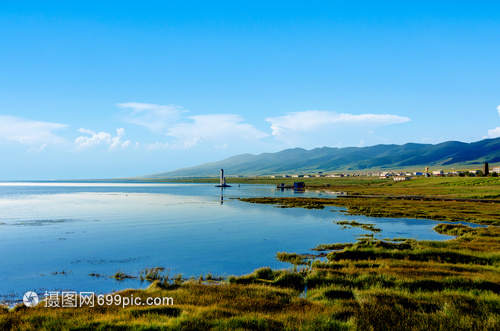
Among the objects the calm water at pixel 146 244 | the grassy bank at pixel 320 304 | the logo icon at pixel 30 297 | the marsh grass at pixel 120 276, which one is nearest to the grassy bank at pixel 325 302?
the grassy bank at pixel 320 304

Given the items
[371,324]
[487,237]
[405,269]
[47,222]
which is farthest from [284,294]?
[47,222]

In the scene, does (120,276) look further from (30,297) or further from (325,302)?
(325,302)

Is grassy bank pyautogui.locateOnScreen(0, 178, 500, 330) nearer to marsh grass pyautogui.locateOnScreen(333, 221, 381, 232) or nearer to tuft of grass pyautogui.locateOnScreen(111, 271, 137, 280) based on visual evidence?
tuft of grass pyautogui.locateOnScreen(111, 271, 137, 280)

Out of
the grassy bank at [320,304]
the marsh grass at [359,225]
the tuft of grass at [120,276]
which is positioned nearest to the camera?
the grassy bank at [320,304]

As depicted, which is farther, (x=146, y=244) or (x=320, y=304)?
(x=146, y=244)

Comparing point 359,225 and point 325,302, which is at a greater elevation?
point 325,302

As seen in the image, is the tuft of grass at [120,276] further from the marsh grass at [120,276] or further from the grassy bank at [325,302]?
the grassy bank at [325,302]

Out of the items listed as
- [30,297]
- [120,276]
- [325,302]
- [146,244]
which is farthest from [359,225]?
[30,297]

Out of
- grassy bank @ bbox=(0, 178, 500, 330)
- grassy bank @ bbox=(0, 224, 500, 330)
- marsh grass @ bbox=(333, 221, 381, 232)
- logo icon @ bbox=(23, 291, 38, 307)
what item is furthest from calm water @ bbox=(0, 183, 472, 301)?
grassy bank @ bbox=(0, 224, 500, 330)

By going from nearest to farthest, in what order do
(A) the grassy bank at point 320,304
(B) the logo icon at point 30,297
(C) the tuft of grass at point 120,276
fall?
(A) the grassy bank at point 320,304, (B) the logo icon at point 30,297, (C) the tuft of grass at point 120,276

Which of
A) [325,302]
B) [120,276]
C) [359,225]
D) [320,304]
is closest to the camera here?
[320,304]

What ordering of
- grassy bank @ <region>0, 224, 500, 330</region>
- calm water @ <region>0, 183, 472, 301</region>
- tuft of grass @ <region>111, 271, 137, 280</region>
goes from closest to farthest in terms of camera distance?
grassy bank @ <region>0, 224, 500, 330</region> → tuft of grass @ <region>111, 271, 137, 280</region> → calm water @ <region>0, 183, 472, 301</region>

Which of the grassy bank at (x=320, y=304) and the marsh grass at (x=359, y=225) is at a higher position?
the grassy bank at (x=320, y=304)

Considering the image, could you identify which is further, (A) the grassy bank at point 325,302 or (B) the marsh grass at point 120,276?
(B) the marsh grass at point 120,276
